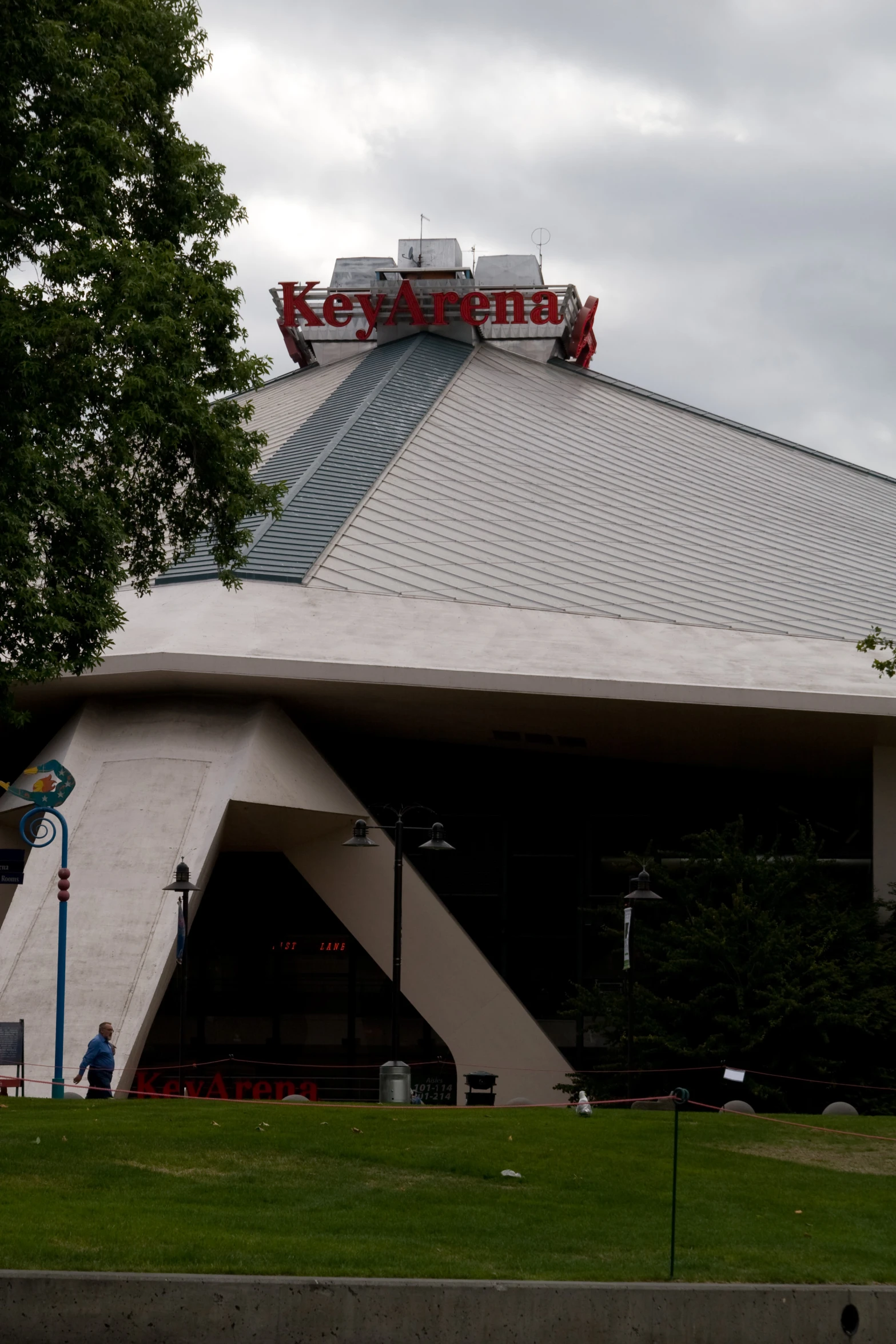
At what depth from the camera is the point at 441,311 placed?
40.8 metres

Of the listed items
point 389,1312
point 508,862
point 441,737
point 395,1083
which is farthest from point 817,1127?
point 441,737

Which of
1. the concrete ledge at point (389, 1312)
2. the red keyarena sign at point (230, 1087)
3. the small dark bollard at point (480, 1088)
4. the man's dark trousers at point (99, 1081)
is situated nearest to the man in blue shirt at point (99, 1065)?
the man's dark trousers at point (99, 1081)

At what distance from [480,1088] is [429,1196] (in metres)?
7.88

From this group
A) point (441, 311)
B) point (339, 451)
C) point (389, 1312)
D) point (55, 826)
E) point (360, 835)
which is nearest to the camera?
point (389, 1312)

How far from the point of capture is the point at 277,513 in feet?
54.0

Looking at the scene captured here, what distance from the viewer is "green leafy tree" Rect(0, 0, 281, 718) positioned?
43.1ft

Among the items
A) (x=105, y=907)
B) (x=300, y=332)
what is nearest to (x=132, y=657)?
(x=105, y=907)

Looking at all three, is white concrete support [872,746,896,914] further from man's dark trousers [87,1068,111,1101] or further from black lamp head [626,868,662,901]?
man's dark trousers [87,1068,111,1101]

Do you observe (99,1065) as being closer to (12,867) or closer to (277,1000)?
(12,867)

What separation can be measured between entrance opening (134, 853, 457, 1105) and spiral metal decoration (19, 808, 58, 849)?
17.9 feet

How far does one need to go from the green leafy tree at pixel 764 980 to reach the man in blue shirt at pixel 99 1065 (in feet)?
22.8

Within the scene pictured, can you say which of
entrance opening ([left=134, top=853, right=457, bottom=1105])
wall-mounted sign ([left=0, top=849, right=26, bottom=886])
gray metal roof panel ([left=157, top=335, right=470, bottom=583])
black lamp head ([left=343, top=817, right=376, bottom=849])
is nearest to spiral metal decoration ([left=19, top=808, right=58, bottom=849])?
wall-mounted sign ([left=0, top=849, right=26, bottom=886])

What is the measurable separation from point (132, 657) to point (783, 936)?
10500mm

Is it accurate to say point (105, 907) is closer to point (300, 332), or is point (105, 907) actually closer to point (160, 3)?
point (160, 3)
